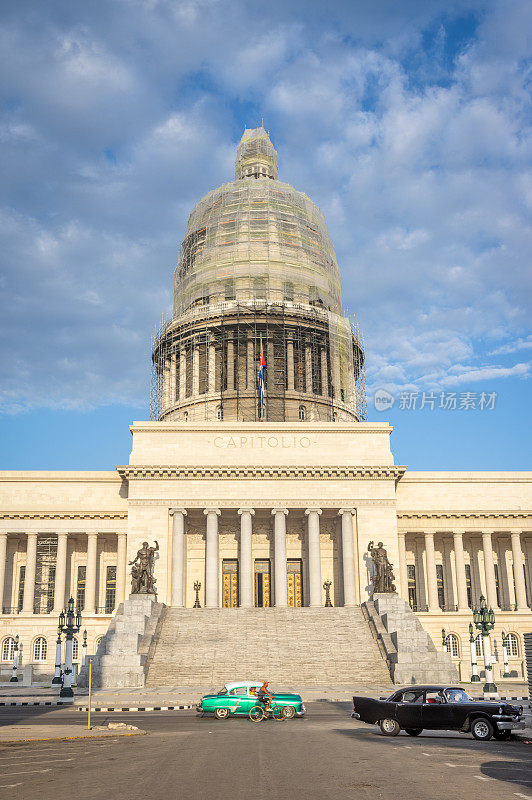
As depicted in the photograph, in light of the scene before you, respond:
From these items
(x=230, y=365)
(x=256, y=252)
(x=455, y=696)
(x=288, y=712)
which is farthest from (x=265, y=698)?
(x=256, y=252)

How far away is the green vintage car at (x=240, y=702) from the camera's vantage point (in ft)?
81.5

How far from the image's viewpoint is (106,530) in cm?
6169

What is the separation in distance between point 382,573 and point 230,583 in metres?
13.9

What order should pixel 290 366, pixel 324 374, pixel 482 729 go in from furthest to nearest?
1. pixel 324 374
2. pixel 290 366
3. pixel 482 729

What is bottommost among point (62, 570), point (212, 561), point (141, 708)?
point (141, 708)

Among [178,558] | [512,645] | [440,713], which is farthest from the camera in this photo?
[512,645]

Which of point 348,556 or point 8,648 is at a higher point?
point 348,556

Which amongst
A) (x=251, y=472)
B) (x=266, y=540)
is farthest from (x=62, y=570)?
(x=251, y=472)

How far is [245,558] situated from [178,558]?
4.76 m

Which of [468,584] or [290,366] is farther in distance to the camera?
[290,366]

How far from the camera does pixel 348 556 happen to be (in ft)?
188

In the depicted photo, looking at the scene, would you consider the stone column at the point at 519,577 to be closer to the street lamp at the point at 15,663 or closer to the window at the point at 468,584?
the window at the point at 468,584

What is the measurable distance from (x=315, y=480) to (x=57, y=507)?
20094mm

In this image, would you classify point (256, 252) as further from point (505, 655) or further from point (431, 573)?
point (505, 655)
